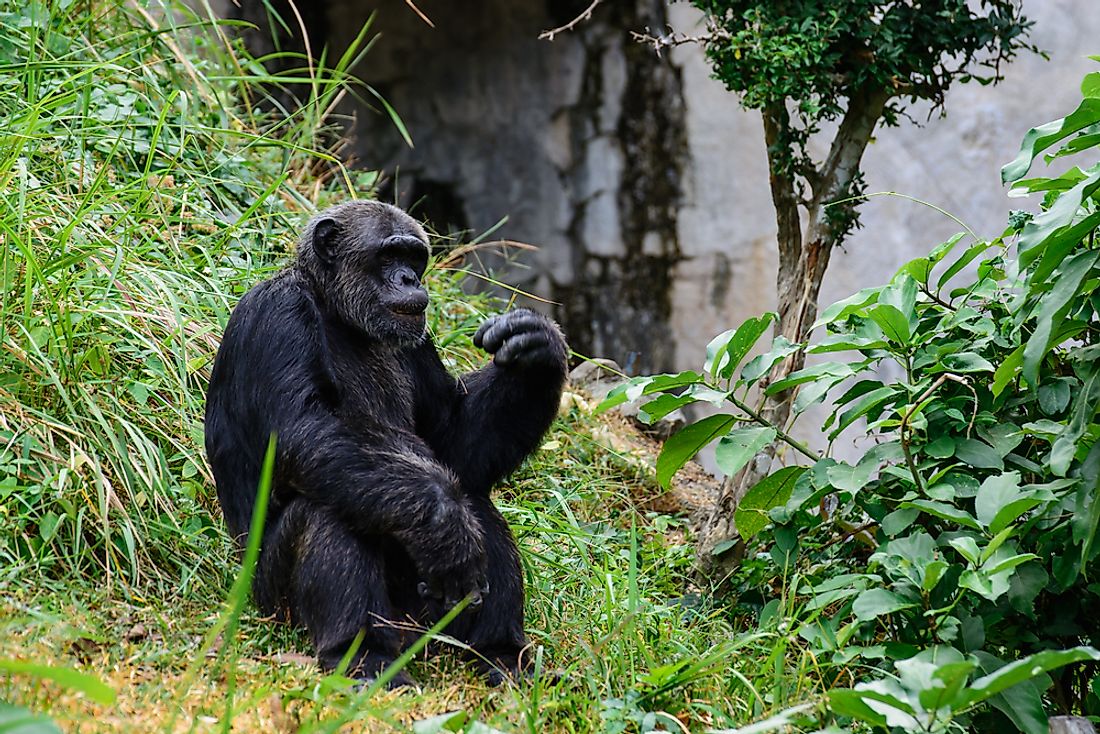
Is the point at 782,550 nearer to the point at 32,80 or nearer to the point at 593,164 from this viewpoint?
the point at 32,80

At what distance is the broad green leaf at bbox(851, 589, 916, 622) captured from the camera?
3.39 metres

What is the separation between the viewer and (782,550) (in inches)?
164

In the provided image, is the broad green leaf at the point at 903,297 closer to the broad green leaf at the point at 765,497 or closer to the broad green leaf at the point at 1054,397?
the broad green leaf at the point at 1054,397

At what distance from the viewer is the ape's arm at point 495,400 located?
4.09 meters

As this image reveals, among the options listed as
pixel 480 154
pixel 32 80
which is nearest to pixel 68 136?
pixel 32 80

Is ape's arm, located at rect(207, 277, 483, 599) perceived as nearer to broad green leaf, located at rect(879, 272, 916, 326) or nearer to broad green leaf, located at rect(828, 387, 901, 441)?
broad green leaf, located at rect(828, 387, 901, 441)

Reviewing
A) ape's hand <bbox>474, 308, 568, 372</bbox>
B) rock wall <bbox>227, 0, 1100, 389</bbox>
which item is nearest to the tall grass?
ape's hand <bbox>474, 308, 568, 372</bbox>

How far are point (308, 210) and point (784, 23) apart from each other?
8.24 ft

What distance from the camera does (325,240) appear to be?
4.15 meters

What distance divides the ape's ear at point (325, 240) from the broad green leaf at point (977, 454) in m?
2.06

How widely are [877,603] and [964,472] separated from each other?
25.0 inches

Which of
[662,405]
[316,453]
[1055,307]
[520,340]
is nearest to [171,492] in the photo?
[316,453]

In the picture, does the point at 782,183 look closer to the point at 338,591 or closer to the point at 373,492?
the point at 373,492

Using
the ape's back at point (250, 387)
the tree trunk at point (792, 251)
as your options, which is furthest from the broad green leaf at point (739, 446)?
the ape's back at point (250, 387)
